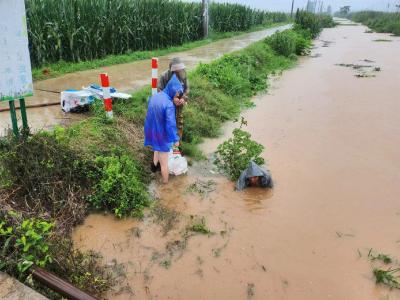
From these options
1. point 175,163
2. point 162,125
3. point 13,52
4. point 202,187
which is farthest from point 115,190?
point 13,52

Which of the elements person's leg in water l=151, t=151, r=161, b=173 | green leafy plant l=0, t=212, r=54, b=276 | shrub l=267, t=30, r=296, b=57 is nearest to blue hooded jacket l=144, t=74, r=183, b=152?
person's leg in water l=151, t=151, r=161, b=173

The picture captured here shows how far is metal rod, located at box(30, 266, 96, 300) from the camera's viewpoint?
8.25 feet

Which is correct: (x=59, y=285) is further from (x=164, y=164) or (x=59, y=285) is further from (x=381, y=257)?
(x=381, y=257)

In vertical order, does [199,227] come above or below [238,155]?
below

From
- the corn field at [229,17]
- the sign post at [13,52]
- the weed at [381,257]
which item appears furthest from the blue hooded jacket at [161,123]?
the corn field at [229,17]

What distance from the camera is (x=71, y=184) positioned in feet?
14.0

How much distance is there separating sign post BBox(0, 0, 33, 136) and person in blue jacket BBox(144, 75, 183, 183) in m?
1.44

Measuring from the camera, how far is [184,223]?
4344 millimetres

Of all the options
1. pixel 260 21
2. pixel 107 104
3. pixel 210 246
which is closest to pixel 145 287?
pixel 210 246

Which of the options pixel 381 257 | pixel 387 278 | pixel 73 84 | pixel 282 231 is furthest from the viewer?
pixel 73 84

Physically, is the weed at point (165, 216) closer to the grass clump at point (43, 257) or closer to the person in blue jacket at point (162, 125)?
the person in blue jacket at point (162, 125)

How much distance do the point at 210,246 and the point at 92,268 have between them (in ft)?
4.13

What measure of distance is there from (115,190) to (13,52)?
71.6 inches

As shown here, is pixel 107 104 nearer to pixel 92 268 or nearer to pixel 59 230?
pixel 59 230
